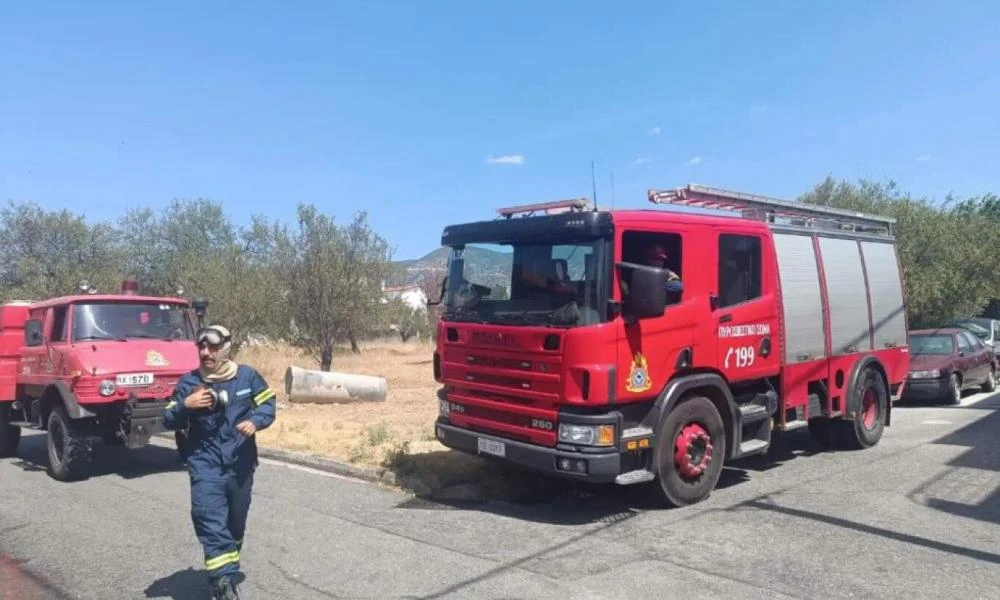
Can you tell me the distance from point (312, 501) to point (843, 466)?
6.19 m

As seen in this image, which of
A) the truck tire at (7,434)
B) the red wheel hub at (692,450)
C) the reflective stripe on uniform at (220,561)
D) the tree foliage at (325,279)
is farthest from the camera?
the tree foliage at (325,279)

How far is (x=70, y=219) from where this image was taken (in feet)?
103

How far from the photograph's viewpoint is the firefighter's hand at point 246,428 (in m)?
4.80

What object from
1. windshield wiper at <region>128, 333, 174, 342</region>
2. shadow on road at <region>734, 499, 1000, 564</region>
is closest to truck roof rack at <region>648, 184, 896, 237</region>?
shadow on road at <region>734, 499, 1000, 564</region>

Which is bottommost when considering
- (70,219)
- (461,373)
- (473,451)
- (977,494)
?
(977,494)

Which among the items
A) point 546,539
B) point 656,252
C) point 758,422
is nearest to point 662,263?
point 656,252

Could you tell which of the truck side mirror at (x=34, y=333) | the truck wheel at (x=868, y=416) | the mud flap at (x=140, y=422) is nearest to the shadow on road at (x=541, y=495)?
the truck wheel at (x=868, y=416)

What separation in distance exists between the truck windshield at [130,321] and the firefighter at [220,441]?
18.6 ft

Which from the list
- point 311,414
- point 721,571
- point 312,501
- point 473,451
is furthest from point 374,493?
point 311,414

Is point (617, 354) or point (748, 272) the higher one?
point (748, 272)

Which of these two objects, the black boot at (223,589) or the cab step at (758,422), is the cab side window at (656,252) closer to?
the cab step at (758,422)

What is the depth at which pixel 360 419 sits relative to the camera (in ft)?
46.9

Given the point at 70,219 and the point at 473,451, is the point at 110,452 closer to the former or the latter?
the point at 473,451

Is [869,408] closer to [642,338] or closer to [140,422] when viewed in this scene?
[642,338]
